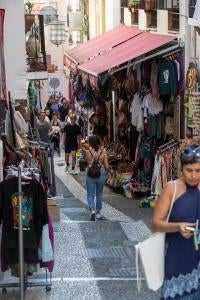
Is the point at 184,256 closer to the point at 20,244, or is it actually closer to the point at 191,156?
the point at 191,156

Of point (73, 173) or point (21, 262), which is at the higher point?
point (21, 262)

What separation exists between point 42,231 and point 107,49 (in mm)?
12050

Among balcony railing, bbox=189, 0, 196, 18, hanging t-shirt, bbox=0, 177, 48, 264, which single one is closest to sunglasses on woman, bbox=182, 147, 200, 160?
hanging t-shirt, bbox=0, 177, 48, 264

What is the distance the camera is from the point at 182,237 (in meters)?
5.55

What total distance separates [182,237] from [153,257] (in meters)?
0.29

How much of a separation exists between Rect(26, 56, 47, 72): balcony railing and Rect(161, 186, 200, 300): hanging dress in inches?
409

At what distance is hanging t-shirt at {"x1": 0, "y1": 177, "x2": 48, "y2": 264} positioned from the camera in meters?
7.66

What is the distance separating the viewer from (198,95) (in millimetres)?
13266

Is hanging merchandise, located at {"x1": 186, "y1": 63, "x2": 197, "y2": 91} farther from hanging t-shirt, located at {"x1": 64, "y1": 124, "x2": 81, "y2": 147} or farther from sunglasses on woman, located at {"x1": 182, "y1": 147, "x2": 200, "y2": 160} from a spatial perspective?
hanging t-shirt, located at {"x1": 64, "y1": 124, "x2": 81, "y2": 147}

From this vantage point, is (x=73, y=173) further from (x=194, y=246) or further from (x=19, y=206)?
(x=194, y=246)

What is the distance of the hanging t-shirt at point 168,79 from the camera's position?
14.6 meters

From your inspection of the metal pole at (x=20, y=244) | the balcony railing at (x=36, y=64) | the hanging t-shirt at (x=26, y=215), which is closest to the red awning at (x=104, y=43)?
the balcony railing at (x=36, y=64)

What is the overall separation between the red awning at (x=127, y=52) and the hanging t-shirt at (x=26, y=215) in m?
7.73

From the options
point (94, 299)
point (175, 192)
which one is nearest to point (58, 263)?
point (94, 299)
